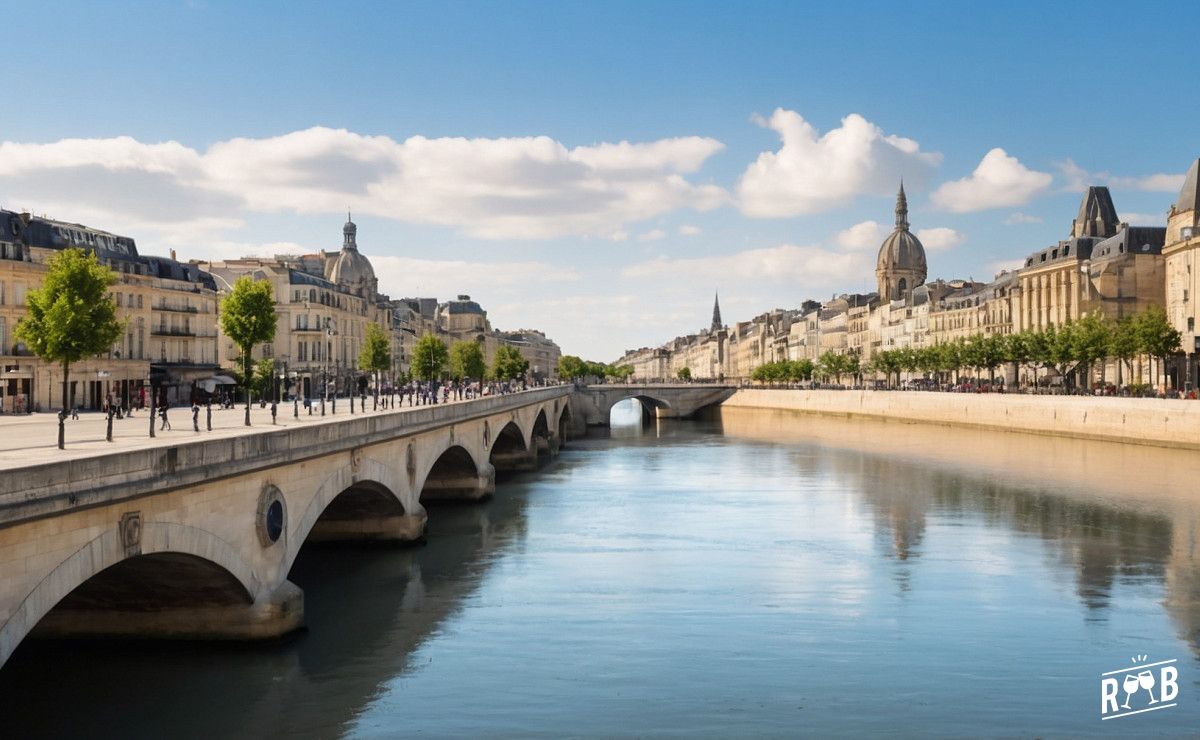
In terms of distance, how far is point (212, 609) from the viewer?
20.6 metres

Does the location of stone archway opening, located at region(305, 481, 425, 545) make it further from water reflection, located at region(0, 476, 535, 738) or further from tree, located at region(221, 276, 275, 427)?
tree, located at region(221, 276, 275, 427)

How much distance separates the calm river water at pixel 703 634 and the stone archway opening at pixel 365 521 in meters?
0.76

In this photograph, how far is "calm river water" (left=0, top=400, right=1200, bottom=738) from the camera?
18.3 meters

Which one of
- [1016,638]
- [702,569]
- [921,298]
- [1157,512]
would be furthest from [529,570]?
[921,298]

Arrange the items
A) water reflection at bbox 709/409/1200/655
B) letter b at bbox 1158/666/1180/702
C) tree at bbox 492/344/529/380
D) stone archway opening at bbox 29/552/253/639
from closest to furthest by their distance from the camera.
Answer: letter b at bbox 1158/666/1180/702 < stone archway opening at bbox 29/552/253/639 < water reflection at bbox 709/409/1200/655 < tree at bbox 492/344/529/380

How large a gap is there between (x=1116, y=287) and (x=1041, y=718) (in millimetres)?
97570

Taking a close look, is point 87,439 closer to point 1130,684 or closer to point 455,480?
point 1130,684

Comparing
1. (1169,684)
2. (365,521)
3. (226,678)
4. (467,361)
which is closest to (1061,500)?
(1169,684)

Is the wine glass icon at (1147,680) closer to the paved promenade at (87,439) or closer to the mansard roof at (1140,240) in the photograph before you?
the paved promenade at (87,439)

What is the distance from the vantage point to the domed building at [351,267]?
442 feet

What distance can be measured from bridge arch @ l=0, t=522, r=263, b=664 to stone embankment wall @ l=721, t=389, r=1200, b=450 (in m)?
56.8

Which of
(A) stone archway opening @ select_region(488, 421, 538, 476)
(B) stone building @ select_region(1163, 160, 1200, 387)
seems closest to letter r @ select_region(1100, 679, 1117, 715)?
(A) stone archway opening @ select_region(488, 421, 538, 476)

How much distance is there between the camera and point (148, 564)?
1888 centimetres

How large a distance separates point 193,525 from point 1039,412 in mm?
73632
